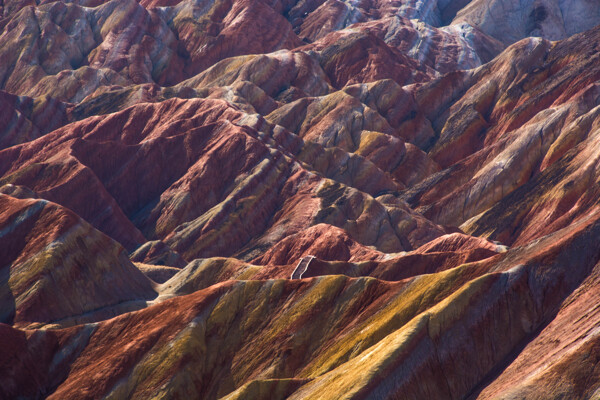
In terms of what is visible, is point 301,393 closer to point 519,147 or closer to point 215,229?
point 215,229

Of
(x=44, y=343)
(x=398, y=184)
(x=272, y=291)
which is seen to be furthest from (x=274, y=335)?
(x=398, y=184)

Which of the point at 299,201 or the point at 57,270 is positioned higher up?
the point at 57,270

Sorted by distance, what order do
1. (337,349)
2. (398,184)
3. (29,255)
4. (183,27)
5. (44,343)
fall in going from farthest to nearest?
(183,27) < (398,184) < (29,255) < (44,343) < (337,349)

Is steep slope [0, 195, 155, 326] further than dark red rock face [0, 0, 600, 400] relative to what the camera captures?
Yes

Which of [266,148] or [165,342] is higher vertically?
[266,148]

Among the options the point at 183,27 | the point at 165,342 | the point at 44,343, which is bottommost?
the point at 165,342

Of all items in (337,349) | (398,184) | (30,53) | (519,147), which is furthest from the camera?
(30,53)

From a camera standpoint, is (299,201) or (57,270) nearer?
(57,270)

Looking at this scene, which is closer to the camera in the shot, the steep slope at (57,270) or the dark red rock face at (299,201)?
the dark red rock face at (299,201)
